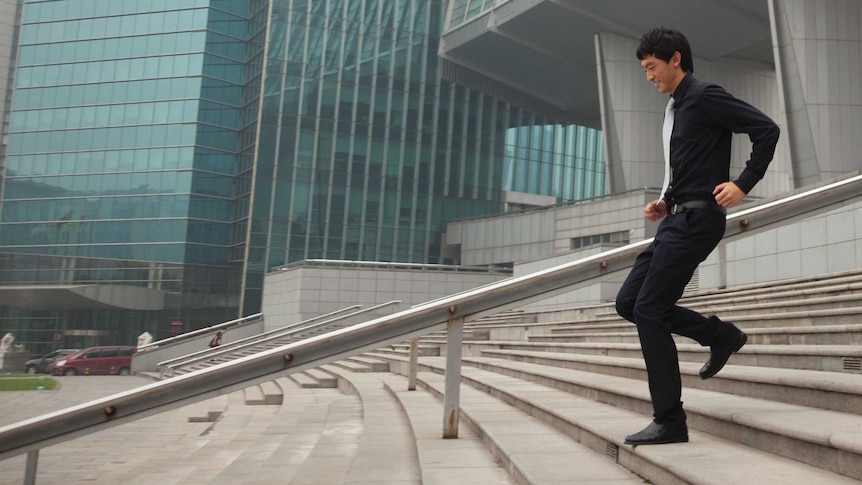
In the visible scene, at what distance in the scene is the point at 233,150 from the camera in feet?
142

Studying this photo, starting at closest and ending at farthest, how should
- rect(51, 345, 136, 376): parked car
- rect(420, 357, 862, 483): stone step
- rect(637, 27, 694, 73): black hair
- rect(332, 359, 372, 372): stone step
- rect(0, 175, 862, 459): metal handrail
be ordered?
rect(420, 357, 862, 483): stone step → rect(637, 27, 694, 73): black hair → rect(0, 175, 862, 459): metal handrail → rect(332, 359, 372, 372): stone step → rect(51, 345, 136, 376): parked car

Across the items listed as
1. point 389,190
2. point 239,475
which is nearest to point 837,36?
point 239,475

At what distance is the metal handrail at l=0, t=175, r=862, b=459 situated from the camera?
3430 millimetres

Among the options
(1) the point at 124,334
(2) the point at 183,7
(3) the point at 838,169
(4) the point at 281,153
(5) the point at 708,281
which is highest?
(2) the point at 183,7

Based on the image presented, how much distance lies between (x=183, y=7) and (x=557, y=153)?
2574 centimetres

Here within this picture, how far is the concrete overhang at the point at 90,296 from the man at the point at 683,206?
139 feet

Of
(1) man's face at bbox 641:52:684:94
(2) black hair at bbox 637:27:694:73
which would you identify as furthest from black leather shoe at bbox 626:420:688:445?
(2) black hair at bbox 637:27:694:73

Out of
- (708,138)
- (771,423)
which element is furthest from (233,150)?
(771,423)

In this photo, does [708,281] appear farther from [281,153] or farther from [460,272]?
[281,153]

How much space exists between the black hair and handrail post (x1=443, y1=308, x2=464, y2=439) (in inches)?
70.6

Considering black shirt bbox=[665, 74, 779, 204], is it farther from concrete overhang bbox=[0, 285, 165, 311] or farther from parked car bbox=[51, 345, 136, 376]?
concrete overhang bbox=[0, 285, 165, 311]

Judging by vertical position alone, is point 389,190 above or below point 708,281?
above

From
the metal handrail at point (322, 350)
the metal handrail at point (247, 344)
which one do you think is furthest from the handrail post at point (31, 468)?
the metal handrail at point (247, 344)

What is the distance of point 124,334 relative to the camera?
42.6 metres
